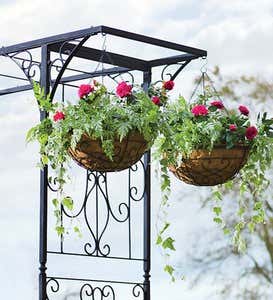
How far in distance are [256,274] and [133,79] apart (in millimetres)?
5424

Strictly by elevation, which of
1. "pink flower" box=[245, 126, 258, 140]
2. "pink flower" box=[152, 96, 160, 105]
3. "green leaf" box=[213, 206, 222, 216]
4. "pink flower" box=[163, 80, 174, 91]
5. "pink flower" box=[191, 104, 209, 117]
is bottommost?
"green leaf" box=[213, 206, 222, 216]

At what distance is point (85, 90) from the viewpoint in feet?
16.2

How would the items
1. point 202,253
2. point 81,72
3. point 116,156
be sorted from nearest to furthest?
1. point 116,156
2. point 81,72
3. point 202,253

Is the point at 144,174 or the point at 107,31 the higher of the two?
the point at 107,31

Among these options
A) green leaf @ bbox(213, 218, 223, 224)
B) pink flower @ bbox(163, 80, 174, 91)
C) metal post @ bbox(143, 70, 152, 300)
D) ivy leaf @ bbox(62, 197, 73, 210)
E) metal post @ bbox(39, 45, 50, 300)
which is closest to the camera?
ivy leaf @ bbox(62, 197, 73, 210)

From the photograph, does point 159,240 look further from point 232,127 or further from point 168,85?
point 168,85

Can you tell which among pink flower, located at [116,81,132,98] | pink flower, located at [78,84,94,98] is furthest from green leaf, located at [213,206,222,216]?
pink flower, located at [78,84,94,98]

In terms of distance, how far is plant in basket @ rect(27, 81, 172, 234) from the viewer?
4.84 meters

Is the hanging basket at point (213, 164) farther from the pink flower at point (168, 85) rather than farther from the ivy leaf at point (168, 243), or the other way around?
the pink flower at point (168, 85)

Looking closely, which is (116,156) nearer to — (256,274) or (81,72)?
(81,72)

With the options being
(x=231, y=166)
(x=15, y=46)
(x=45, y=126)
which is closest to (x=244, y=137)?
(x=231, y=166)

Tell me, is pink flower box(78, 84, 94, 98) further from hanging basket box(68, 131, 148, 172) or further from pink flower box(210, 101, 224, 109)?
pink flower box(210, 101, 224, 109)

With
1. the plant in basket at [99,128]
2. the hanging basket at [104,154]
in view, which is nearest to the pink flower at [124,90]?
the plant in basket at [99,128]

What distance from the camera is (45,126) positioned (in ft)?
16.7
